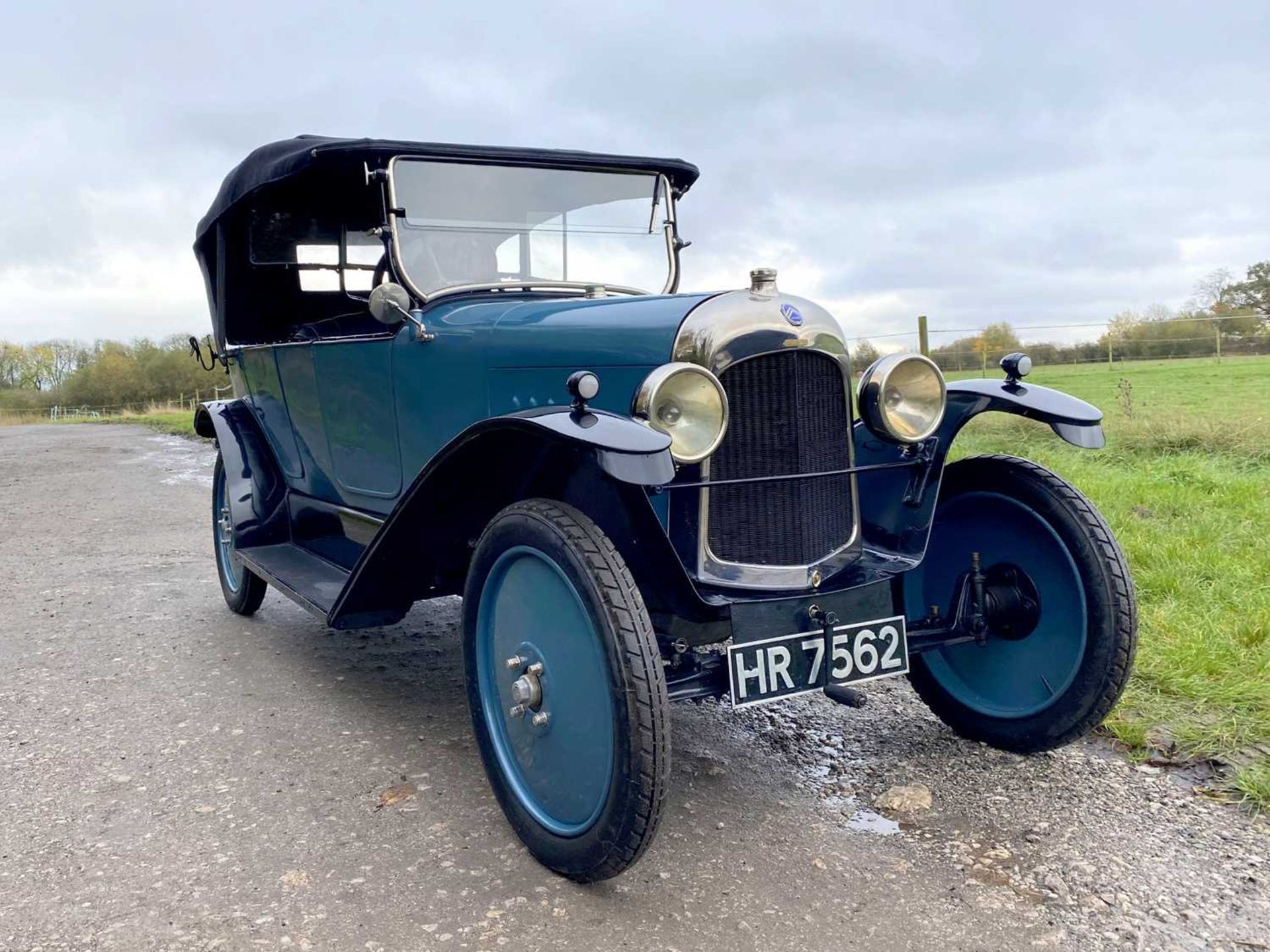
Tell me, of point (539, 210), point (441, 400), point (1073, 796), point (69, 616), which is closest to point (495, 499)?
point (441, 400)

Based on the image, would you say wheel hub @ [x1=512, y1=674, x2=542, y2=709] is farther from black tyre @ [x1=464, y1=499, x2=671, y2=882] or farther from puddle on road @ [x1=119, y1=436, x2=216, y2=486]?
puddle on road @ [x1=119, y1=436, x2=216, y2=486]

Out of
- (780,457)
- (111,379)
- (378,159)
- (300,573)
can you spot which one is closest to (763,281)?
(780,457)

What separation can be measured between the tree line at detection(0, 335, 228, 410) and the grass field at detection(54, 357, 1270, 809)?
3296 cm

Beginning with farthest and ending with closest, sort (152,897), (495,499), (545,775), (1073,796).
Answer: (495,499)
(1073,796)
(545,775)
(152,897)

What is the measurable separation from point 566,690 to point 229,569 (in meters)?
3.44

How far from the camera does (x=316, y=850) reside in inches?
101

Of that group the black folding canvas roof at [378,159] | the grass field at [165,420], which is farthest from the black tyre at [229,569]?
the grass field at [165,420]

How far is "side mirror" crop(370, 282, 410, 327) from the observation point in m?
3.33

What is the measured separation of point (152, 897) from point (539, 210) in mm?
2612

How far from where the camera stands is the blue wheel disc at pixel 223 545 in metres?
5.07

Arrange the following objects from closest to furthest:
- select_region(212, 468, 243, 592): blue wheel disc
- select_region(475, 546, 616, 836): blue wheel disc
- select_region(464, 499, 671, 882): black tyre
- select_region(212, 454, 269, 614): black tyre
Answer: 1. select_region(464, 499, 671, 882): black tyre
2. select_region(475, 546, 616, 836): blue wheel disc
3. select_region(212, 454, 269, 614): black tyre
4. select_region(212, 468, 243, 592): blue wheel disc

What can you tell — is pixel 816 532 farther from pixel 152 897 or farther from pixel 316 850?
pixel 152 897

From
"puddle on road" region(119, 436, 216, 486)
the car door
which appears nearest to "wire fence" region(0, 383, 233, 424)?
"puddle on road" region(119, 436, 216, 486)

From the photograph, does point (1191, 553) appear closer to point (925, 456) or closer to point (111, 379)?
point (925, 456)
